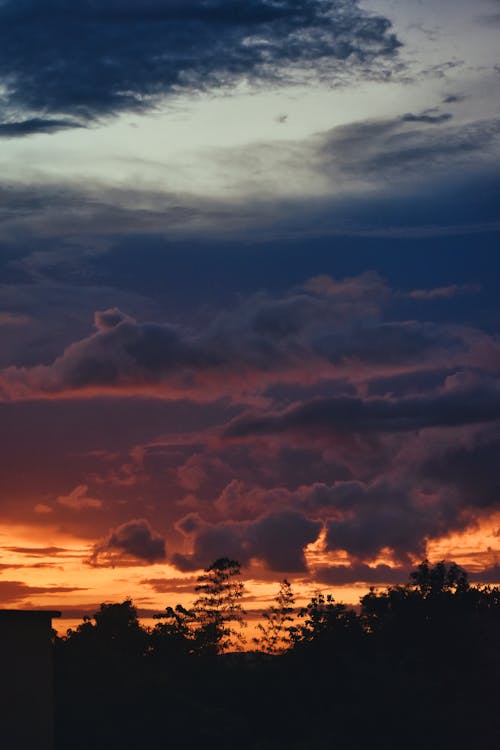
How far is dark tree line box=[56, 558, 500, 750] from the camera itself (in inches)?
1844

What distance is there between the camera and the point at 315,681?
55.0 m

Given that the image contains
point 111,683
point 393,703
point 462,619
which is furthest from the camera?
point 462,619

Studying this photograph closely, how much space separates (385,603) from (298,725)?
17.3 m

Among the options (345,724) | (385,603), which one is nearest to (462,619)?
(385,603)

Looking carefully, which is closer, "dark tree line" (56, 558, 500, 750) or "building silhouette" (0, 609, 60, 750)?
"building silhouette" (0, 609, 60, 750)

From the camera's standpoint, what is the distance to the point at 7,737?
85.6ft

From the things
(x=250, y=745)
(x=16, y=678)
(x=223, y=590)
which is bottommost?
(x=250, y=745)

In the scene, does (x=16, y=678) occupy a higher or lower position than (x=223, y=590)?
lower

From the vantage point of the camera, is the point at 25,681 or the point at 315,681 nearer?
the point at 25,681

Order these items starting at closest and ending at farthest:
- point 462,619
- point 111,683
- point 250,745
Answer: point 250,745 < point 111,683 < point 462,619

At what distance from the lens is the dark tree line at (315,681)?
154 feet

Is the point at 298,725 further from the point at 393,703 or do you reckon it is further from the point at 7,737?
the point at 7,737

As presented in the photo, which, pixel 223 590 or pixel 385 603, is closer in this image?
Result: pixel 385 603

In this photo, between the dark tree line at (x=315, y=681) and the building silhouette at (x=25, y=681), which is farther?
the dark tree line at (x=315, y=681)
